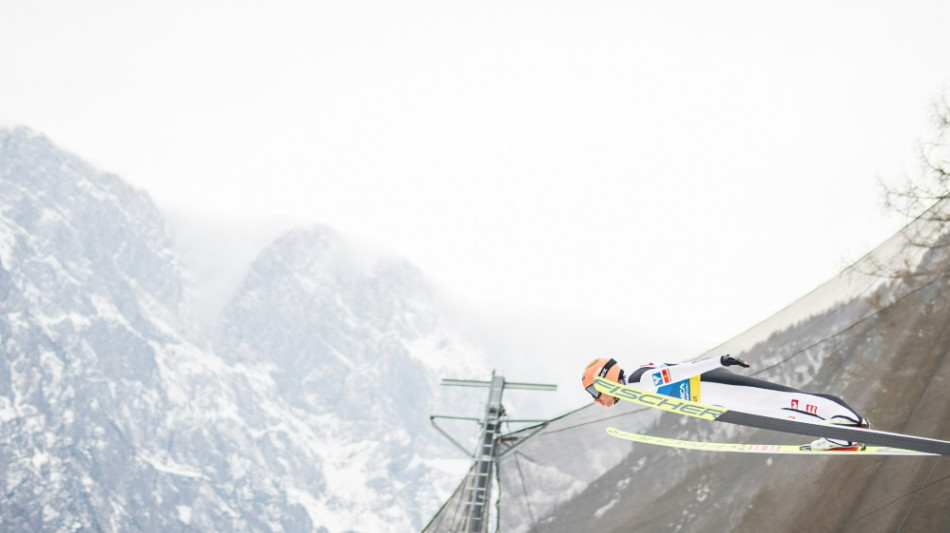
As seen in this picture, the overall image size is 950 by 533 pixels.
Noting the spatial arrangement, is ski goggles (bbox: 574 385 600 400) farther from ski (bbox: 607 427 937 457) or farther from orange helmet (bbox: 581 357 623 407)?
ski (bbox: 607 427 937 457)

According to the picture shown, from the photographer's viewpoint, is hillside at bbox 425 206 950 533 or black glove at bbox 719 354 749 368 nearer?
black glove at bbox 719 354 749 368

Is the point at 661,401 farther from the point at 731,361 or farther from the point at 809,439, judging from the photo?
the point at 809,439

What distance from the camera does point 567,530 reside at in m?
6.77

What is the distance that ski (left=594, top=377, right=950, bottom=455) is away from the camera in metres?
3.40

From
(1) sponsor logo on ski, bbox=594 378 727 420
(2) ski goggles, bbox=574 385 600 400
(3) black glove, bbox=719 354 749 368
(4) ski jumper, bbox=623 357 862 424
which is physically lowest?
(2) ski goggles, bbox=574 385 600 400

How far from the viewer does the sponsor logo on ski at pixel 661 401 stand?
3.92m

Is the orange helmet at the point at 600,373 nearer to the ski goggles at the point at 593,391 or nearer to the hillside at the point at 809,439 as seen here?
the ski goggles at the point at 593,391

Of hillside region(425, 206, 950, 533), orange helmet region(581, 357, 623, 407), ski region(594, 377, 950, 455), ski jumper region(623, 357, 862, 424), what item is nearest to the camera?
ski region(594, 377, 950, 455)

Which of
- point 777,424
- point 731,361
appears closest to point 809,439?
point 731,361

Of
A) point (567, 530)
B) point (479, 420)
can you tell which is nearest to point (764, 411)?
point (567, 530)

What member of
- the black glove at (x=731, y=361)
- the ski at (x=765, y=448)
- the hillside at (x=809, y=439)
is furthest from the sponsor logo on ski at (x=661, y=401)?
the hillside at (x=809, y=439)

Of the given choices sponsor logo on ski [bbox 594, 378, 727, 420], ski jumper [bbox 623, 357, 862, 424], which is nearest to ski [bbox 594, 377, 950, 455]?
sponsor logo on ski [bbox 594, 378, 727, 420]

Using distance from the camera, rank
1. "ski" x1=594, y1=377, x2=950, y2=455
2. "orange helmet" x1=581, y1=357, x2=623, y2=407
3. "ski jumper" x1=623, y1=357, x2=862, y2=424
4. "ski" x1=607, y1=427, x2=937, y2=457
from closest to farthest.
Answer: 1. "ski" x1=594, y1=377, x2=950, y2=455
2. "ski jumper" x1=623, y1=357, x2=862, y2=424
3. "ski" x1=607, y1=427, x2=937, y2=457
4. "orange helmet" x1=581, y1=357, x2=623, y2=407

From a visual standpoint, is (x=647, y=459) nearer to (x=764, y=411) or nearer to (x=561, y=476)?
(x=561, y=476)
